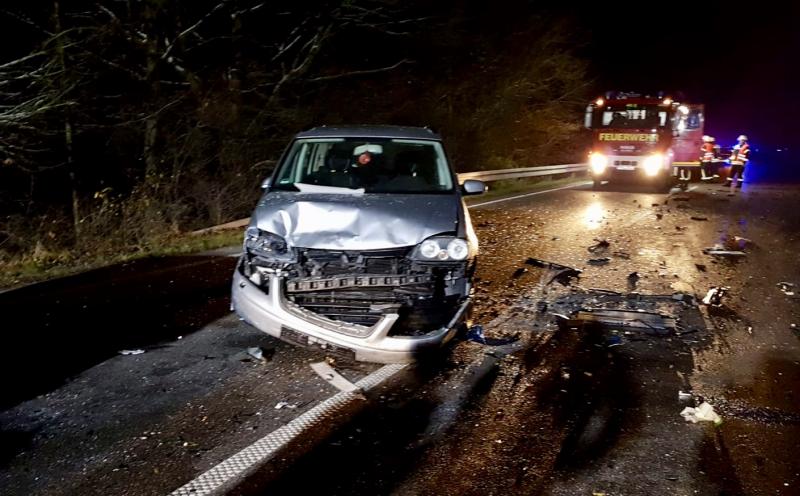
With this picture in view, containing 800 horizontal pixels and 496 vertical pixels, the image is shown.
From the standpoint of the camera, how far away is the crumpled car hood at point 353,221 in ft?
16.2

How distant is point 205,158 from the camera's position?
14266mm

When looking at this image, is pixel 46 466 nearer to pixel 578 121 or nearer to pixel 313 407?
→ pixel 313 407

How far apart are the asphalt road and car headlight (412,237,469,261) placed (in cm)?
89

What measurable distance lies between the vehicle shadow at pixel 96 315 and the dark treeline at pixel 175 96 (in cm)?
220

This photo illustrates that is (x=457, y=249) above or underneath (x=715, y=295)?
above

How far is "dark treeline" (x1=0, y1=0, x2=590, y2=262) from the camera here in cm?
1009

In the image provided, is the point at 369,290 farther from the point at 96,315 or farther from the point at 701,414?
the point at 96,315

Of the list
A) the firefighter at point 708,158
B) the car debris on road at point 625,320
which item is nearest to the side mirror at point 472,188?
the car debris on road at point 625,320

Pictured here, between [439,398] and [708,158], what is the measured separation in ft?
71.2

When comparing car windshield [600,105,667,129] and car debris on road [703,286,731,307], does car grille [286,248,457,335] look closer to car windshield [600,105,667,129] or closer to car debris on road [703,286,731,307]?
car debris on road [703,286,731,307]

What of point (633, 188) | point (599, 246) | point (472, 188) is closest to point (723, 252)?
point (599, 246)

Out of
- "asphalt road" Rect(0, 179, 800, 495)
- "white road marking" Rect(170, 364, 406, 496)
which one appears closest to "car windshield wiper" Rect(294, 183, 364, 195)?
"asphalt road" Rect(0, 179, 800, 495)

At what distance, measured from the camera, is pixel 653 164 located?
18.5 meters

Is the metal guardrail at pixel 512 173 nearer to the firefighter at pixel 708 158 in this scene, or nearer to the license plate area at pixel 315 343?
the firefighter at pixel 708 158
